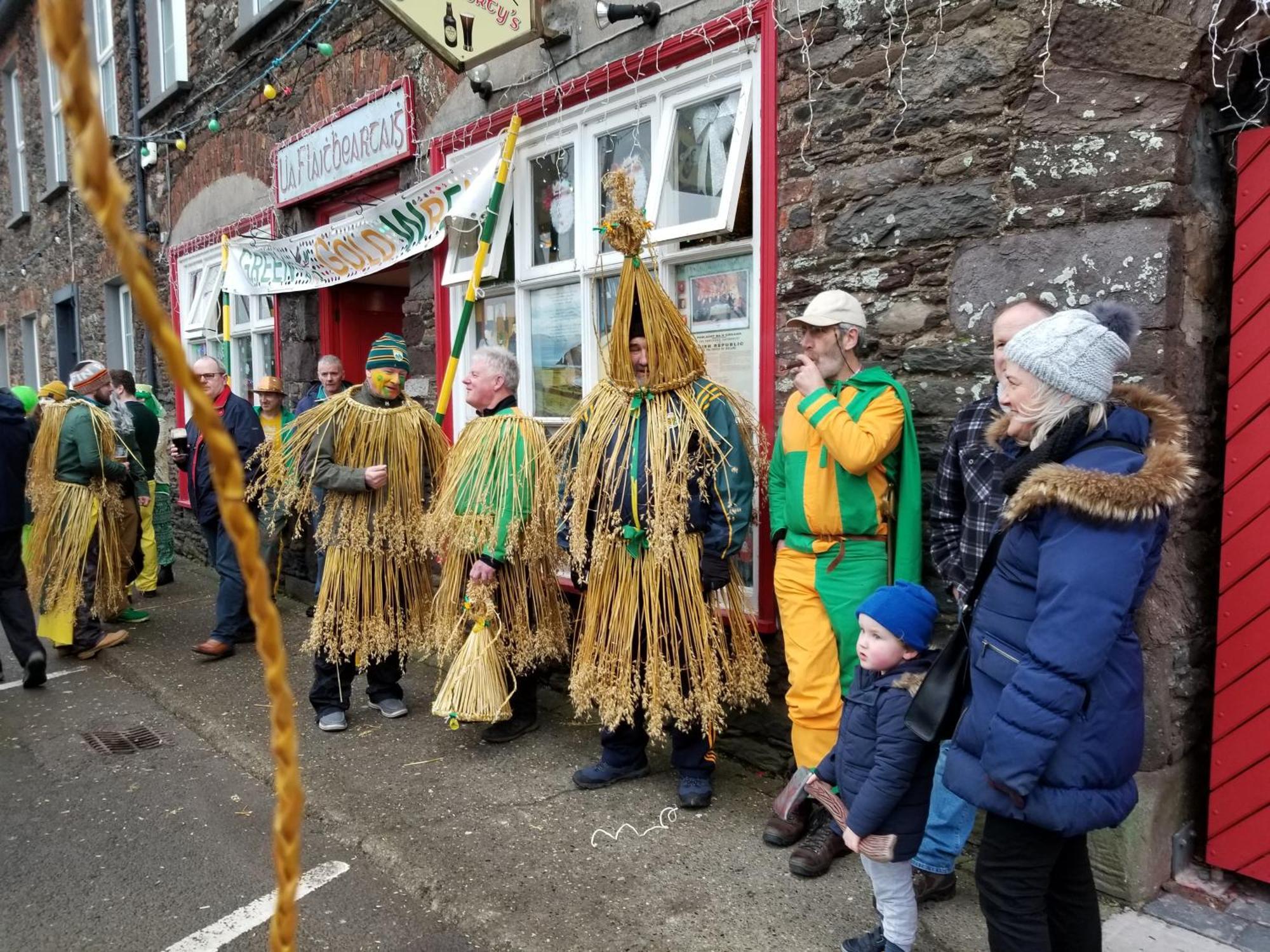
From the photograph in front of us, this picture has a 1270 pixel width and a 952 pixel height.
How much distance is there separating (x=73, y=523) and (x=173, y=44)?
5809 millimetres

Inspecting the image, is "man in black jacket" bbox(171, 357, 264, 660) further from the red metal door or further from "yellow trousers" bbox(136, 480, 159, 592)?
the red metal door

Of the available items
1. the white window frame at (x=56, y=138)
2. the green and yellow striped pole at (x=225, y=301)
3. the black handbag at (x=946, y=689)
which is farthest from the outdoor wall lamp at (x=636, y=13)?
the white window frame at (x=56, y=138)

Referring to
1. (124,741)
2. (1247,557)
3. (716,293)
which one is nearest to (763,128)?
(716,293)

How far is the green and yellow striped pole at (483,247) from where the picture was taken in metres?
4.91

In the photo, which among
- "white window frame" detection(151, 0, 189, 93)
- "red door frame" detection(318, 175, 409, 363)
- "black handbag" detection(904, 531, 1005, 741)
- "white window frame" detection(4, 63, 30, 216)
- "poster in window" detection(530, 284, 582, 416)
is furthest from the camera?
"white window frame" detection(4, 63, 30, 216)

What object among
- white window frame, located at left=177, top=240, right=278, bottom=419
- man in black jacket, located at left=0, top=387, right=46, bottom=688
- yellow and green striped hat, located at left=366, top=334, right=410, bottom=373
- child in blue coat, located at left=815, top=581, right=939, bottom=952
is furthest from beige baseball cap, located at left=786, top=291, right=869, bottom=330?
white window frame, located at left=177, top=240, right=278, bottom=419

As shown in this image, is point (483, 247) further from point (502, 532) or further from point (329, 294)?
point (329, 294)

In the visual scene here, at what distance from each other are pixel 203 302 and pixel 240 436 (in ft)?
11.6

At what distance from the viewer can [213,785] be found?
3.95 m

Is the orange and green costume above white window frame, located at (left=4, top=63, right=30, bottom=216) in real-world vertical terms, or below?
below

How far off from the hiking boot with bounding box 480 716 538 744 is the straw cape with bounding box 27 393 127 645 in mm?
3383

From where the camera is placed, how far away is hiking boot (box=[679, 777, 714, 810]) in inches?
141

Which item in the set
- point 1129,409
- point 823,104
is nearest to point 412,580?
point 823,104

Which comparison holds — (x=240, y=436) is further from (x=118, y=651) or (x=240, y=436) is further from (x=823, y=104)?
(x=823, y=104)
